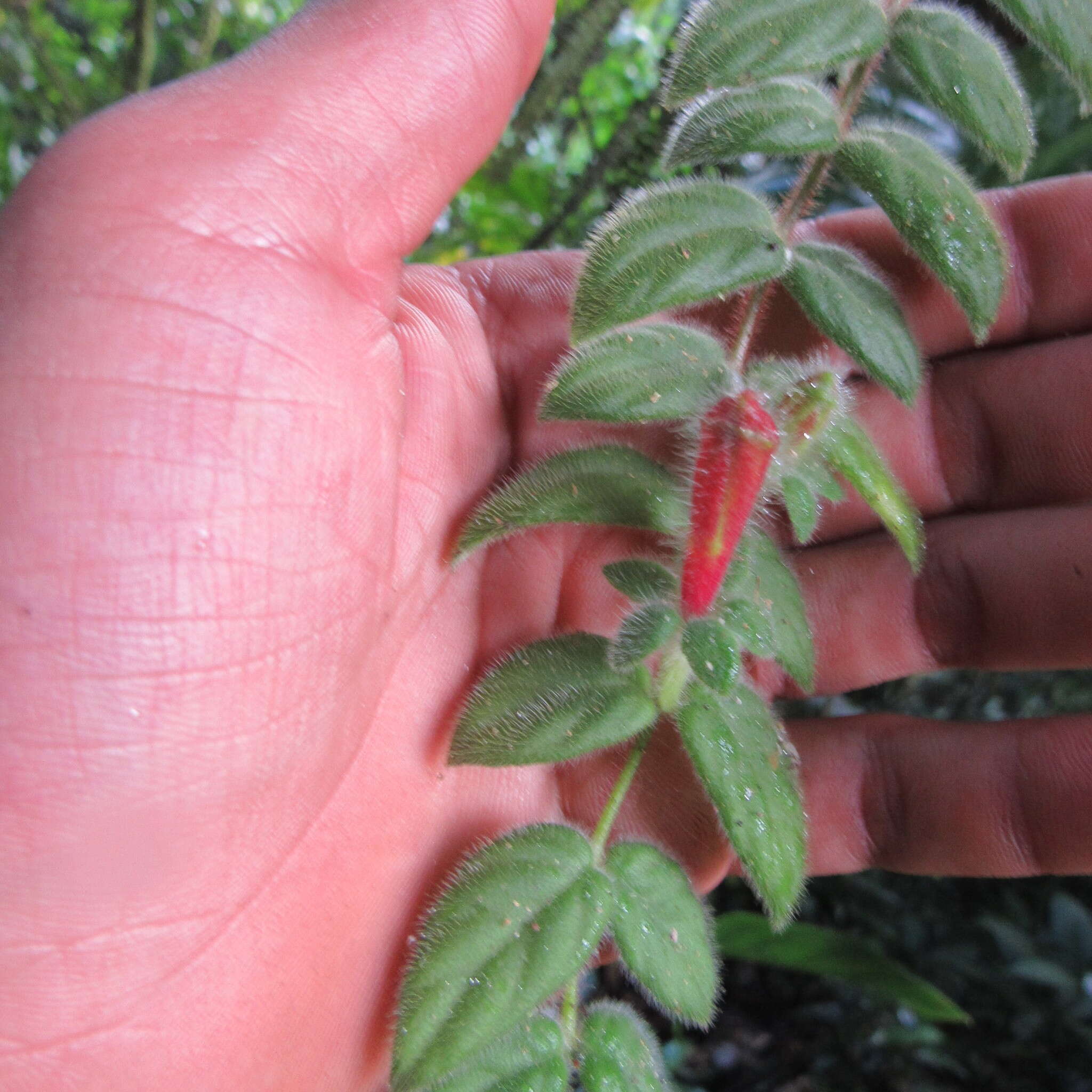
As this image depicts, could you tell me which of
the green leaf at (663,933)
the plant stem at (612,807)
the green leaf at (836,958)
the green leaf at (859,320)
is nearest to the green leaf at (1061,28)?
the green leaf at (859,320)

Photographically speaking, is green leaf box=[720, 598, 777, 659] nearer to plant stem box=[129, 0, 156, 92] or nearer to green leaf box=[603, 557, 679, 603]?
green leaf box=[603, 557, 679, 603]

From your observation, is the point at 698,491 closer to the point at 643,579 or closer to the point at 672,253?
the point at 643,579

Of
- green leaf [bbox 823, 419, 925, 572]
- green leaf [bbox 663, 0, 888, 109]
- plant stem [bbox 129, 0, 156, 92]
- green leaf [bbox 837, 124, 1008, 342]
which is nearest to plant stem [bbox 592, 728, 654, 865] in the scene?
green leaf [bbox 823, 419, 925, 572]

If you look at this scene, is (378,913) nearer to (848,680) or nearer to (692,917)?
(692,917)

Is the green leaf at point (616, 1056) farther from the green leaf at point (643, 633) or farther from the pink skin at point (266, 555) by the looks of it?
the green leaf at point (643, 633)

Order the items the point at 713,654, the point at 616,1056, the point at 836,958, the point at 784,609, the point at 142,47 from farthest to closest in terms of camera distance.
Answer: the point at 142,47 → the point at 836,958 → the point at 784,609 → the point at 616,1056 → the point at 713,654

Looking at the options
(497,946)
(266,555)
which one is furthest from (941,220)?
(497,946)

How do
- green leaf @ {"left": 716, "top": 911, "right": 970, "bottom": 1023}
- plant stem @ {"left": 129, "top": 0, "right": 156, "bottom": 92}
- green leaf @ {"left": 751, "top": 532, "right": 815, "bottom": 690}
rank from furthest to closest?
plant stem @ {"left": 129, "top": 0, "right": 156, "bottom": 92} < green leaf @ {"left": 716, "top": 911, "right": 970, "bottom": 1023} < green leaf @ {"left": 751, "top": 532, "right": 815, "bottom": 690}

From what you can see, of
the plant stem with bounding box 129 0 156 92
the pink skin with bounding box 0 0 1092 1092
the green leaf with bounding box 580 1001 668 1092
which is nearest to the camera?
the pink skin with bounding box 0 0 1092 1092
